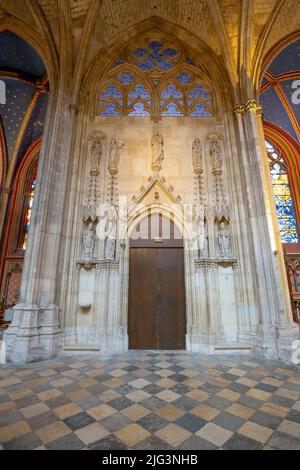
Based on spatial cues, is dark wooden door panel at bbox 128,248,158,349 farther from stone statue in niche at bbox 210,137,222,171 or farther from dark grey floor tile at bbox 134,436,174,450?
dark grey floor tile at bbox 134,436,174,450

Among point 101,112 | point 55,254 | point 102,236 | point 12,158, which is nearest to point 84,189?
point 102,236

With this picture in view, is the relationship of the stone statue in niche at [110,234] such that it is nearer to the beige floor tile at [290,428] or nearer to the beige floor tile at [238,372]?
the beige floor tile at [238,372]

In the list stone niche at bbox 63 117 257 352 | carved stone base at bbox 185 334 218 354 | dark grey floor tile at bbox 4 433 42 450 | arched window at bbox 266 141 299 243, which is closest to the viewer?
dark grey floor tile at bbox 4 433 42 450

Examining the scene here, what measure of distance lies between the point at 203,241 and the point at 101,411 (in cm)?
449

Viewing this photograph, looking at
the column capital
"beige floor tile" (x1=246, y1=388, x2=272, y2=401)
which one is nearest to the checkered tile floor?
"beige floor tile" (x1=246, y1=388, x2=272, y2=401)

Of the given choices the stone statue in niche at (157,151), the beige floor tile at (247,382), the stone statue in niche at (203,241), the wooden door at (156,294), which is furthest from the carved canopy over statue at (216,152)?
the beige floor tile at (247,382)

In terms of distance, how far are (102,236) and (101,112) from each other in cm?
435

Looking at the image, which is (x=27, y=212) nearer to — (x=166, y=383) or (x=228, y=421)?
(x=166, y=383)

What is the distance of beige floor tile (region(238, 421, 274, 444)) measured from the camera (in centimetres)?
207

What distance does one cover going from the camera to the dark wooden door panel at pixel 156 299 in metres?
5.69

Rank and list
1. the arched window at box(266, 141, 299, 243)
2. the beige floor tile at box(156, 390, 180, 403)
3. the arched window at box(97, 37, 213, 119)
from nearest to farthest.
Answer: the beige floor tile at box(156, 390, 180, 403) → the arched window at box(97, 37, 213, 119) → the arched window at box(266, 141, 299, 243)

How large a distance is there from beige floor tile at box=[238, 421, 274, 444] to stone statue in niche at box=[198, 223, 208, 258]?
4012 mm

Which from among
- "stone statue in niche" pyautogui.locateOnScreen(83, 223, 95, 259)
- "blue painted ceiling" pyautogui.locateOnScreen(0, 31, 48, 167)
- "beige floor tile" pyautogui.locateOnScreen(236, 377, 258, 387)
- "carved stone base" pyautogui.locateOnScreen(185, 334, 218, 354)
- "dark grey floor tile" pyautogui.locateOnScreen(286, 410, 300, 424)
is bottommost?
"beige floor tile" pyautogui.locateOnScreen(236, 377, 258, 387)

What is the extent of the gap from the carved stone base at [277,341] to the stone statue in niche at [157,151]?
4999 mm
